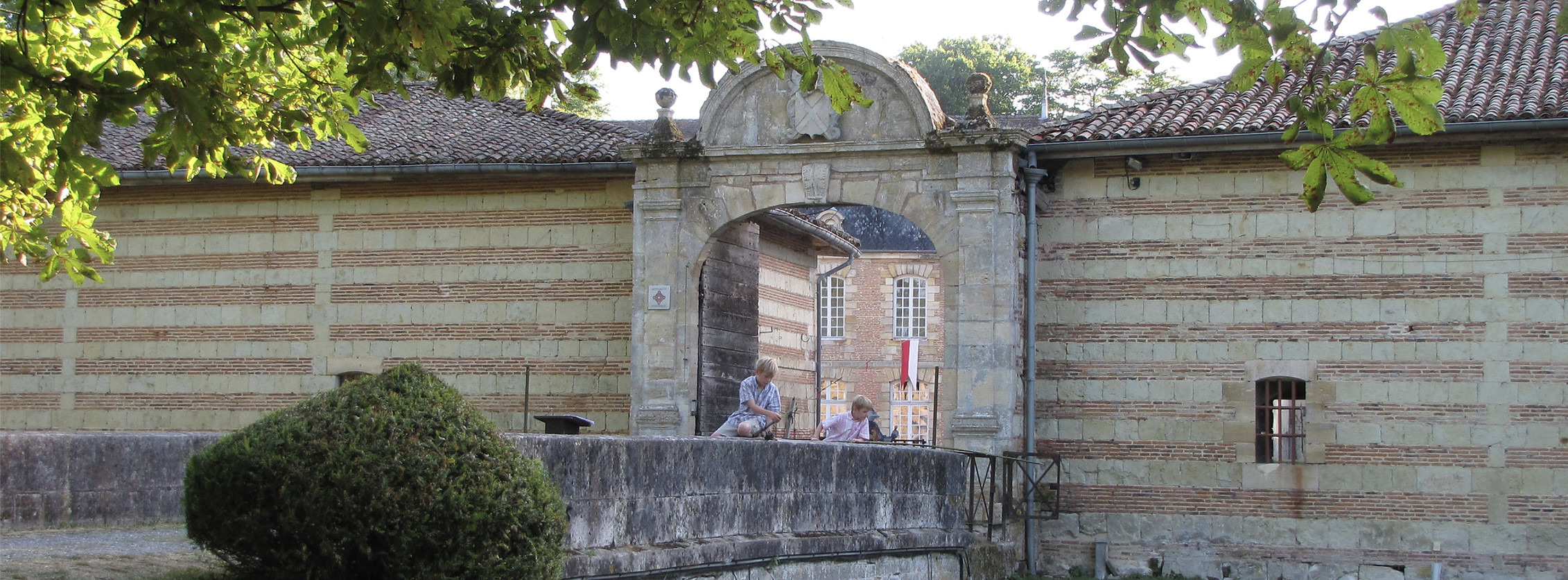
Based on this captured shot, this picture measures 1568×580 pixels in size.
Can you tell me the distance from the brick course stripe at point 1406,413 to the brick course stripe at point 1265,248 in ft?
5.03

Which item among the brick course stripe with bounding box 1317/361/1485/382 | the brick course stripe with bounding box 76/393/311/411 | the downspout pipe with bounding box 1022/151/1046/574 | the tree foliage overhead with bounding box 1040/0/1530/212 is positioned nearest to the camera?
the tree foliage overhead with bounding box 1040/0/1530/212

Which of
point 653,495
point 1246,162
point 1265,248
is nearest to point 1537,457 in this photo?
point 1265,248

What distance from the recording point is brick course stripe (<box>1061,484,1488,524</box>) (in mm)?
15664

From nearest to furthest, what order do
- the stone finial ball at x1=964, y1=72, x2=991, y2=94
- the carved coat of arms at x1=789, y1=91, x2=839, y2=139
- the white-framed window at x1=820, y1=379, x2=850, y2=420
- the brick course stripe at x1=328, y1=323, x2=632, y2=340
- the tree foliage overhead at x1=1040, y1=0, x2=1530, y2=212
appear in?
the tree foliage overhead at x1=1040, y1=0, x2=1530, y2=212, the stone finial ball at x1=964, y1=72, x2=991, y2=94, the carved coat of arms at x1=789, y1=91, x2=839, y2=139, the brick course stripe at x1=328, y1=323, x2=632, y2=340, the white-framed window at x1=820, y1=379, x2=850, y2=420

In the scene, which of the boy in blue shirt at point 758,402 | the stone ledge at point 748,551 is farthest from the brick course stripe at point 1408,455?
the boy in blue shirt at point 758,402

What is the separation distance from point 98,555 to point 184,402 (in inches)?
493

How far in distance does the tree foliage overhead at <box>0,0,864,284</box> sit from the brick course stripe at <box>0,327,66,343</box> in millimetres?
11189

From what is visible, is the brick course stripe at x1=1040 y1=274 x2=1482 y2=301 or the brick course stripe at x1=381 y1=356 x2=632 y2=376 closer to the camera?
the brick course stripe at x1=1040 y1=274 x2=1482 y2=301

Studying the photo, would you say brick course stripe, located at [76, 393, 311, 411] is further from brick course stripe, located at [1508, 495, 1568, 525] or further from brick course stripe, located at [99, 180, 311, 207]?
brick course stripe, located at [1508, 495, 1568, 525]

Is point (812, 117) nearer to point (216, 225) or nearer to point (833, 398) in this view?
point (216, 225)

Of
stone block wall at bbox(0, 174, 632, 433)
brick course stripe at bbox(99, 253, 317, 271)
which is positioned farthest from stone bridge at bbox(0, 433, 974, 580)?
brick course stripe at bbox(99, 253, 317, 271)

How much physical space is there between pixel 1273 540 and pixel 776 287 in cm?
929

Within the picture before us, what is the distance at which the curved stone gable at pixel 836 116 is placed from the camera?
1659 centimetres

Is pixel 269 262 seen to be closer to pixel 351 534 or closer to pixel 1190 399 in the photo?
pixel 1190 399
